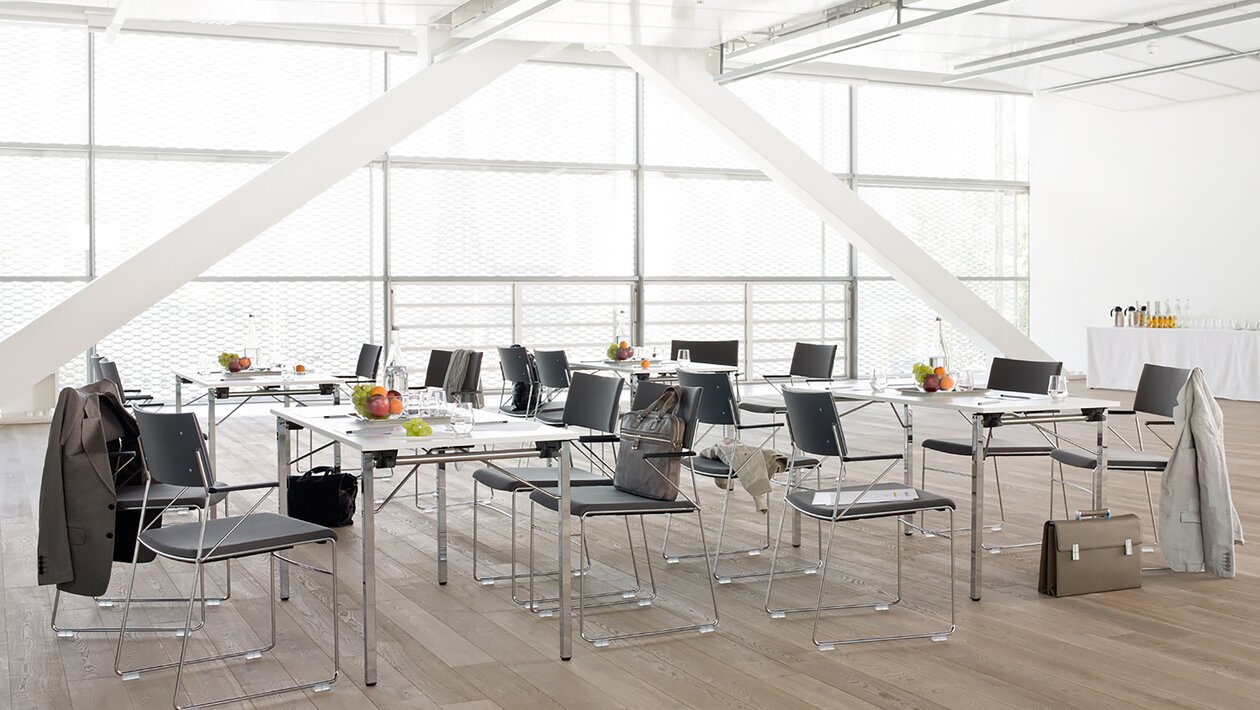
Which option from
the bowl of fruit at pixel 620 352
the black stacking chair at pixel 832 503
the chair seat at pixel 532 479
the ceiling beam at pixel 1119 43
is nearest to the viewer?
the black stacking chair at pixel 832 503

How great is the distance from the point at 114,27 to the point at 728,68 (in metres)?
5.72

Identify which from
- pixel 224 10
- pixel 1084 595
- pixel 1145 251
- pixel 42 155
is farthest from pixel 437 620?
pixel 1145 251

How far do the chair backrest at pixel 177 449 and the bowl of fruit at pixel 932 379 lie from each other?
2.97 meters

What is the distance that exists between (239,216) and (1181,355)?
9.30 meters

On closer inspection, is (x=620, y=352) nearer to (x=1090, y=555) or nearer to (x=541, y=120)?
(x=1090, y=555)

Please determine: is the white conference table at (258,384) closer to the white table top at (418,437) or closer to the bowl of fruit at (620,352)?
the white table top at (418,437)

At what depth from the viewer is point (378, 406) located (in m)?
4.08

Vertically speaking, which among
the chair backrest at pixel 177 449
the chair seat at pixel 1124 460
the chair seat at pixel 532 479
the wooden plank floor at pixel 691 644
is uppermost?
the chair backrest at pixel 177 449

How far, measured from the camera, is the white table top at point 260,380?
6090 millimetres

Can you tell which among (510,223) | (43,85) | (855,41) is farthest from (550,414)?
(43,85)

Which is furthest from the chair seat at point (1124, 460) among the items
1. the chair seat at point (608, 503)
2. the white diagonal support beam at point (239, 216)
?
the white diagonal support beam at point (239, 216)

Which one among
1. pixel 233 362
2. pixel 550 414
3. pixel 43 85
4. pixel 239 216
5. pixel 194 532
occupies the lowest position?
pixel 194 532

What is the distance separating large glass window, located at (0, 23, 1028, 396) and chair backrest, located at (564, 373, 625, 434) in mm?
5724

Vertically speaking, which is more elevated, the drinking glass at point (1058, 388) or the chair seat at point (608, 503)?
the drinking glass at point (1058, 388)
